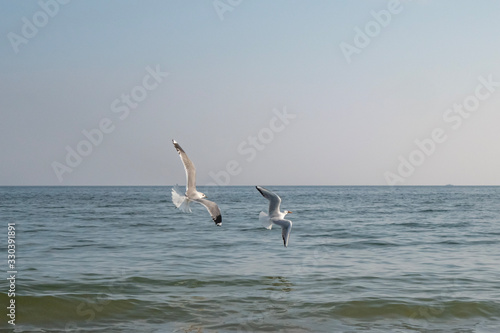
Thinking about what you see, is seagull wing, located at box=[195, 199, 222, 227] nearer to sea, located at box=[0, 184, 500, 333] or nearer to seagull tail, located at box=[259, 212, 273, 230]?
seagull tail, located at box=[259, 212, 273, 230]

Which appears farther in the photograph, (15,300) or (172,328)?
(15,300)

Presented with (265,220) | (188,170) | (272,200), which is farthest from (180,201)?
(272,200)

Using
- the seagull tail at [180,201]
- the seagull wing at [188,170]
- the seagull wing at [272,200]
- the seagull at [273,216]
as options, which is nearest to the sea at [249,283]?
the seagull at [273,216]

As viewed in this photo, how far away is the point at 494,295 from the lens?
13.4m

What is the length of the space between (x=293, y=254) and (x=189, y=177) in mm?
9423

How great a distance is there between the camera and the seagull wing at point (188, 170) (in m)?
11.2

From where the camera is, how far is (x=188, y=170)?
11.5m

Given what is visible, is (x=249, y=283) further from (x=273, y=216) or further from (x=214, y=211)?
(x=273, y=216)

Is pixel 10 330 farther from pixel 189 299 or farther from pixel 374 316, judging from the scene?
pixel 374 316

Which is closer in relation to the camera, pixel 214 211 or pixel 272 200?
pixel 272 200

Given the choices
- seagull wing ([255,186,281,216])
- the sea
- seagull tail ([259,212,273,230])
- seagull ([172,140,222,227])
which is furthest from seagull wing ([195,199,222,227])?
the sea

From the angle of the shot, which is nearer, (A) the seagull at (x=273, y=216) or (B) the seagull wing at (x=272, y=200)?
(A) the seagull at (x=273, y=216)

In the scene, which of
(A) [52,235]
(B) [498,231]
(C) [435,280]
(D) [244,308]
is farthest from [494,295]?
(A) [52,235]

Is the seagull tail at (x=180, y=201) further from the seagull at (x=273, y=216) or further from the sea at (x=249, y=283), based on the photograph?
the sea at (x=249, y=283)
